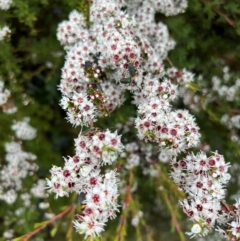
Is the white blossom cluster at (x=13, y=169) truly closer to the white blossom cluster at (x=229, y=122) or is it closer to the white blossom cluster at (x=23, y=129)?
the white blossom cluster at (x=23, y=129)

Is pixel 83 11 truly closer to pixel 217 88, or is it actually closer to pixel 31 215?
pixel 217 88

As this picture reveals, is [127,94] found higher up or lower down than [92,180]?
lower down

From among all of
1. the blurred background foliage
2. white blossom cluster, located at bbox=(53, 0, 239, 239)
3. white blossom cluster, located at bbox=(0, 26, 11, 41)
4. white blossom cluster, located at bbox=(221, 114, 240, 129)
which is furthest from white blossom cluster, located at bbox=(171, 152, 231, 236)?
white blossom cluster, located at bbox=(0, 26, 11, 41)

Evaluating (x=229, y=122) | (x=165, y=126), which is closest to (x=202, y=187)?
(x=165, y=126)

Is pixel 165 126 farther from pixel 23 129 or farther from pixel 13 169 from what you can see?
pixel 13 169

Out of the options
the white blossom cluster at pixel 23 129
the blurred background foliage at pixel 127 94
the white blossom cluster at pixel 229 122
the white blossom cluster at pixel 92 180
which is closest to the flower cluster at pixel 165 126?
the white blossom cluster at pixel 92 180

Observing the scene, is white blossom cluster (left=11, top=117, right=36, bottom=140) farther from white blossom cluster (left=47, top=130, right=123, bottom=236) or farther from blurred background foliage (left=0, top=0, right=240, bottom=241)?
white blossom cluster (left=47, top=130, right=123, bottom=236)
